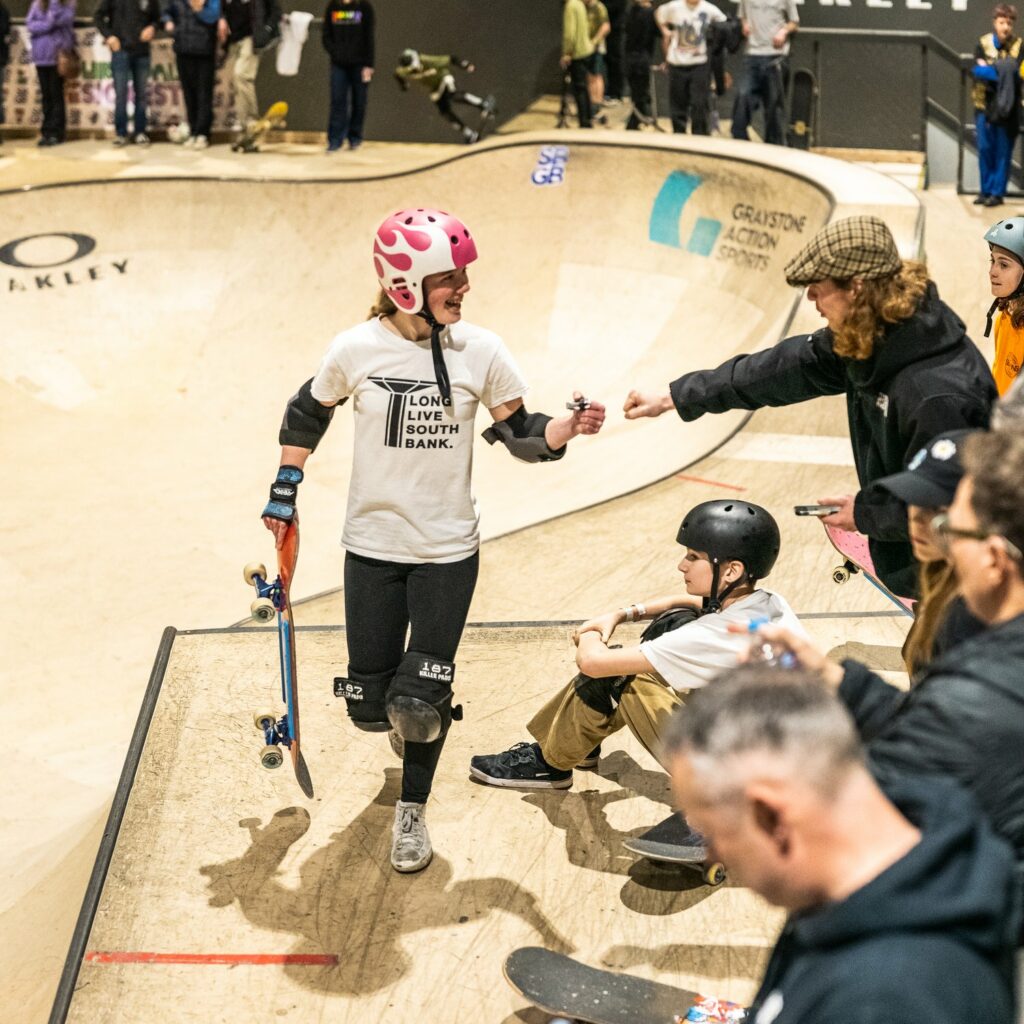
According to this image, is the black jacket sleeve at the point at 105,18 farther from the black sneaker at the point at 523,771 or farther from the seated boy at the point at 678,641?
the seated boy at the point at 678,641

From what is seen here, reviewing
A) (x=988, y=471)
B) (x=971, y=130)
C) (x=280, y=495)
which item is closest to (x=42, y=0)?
(x=971, y=130)

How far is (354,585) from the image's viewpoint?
15.2 ft

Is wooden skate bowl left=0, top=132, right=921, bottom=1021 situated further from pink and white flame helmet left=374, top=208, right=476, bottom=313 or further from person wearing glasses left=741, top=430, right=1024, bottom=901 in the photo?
person wearing glasses left=741, top=430, right=1024, bottom=901

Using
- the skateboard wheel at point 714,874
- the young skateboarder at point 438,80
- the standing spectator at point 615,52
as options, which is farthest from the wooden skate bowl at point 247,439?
the standing spectator at point 615,52

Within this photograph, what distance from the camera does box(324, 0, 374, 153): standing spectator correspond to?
1580cm

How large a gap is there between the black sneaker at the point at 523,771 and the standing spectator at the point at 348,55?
505 inches

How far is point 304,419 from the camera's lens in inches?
187

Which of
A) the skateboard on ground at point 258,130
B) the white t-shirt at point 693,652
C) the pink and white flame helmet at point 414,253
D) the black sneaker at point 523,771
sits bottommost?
the black sneaker at point 523,771

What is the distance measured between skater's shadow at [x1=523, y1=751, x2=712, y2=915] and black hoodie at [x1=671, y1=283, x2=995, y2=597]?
1214 millimetres

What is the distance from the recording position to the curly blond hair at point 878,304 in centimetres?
413

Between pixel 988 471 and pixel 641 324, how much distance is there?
9756 mm

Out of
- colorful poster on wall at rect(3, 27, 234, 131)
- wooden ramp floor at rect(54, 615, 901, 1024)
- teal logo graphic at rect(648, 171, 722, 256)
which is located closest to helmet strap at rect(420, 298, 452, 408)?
wooden ramp floor at rect(54, 615, 901, 1024)

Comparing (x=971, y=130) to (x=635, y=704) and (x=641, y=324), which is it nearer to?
(x=641, y=324)

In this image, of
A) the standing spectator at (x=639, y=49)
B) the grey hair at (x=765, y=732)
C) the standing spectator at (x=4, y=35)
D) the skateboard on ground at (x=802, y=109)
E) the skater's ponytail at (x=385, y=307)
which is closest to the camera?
the grey hair at (x=765, y=732)
